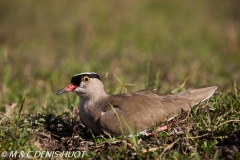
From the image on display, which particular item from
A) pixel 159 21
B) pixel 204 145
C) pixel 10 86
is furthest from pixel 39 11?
pixel 204 145

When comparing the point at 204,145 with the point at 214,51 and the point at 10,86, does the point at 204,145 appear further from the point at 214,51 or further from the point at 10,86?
the point at 214,51

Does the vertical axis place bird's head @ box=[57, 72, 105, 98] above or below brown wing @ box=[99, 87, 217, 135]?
above

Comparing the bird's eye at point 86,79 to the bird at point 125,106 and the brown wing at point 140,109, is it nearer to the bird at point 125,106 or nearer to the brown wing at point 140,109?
the bird at point 125,106

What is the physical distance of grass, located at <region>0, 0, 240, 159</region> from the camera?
515 centimetres

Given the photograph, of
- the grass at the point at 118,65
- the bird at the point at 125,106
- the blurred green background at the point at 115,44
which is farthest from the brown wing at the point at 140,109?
the blurred green background at the point at 115,44

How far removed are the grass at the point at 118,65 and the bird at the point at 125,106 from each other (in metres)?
0.15

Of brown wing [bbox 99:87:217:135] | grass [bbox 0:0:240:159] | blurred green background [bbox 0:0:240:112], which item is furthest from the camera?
blurred green background [bbox 0:0:240:112]

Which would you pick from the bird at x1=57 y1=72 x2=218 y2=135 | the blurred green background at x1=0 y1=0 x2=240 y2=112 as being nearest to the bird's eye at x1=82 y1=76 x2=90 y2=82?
the bird at x1=57 y1=72 x2=218 y2=135

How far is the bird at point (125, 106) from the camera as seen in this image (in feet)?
17.6

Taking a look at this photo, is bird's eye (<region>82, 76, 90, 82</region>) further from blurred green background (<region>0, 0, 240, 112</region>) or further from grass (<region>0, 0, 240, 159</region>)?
blurred green background (<region>0, 0, 240, 112</region>)

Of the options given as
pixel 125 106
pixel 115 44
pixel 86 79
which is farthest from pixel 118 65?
pixel 125 106

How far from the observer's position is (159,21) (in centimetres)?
1401

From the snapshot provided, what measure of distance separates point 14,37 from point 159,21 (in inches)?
175

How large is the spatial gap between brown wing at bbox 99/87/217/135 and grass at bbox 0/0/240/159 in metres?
0.15
